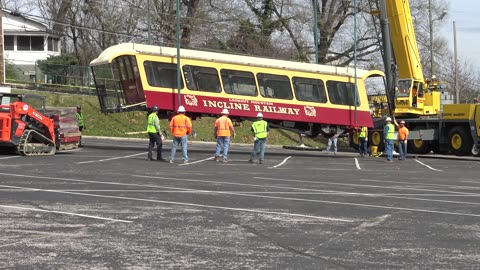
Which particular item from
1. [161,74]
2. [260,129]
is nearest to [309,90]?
[260,129]

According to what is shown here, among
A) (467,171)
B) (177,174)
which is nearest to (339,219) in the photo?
(177,174)

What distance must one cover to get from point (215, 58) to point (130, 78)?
322 cm

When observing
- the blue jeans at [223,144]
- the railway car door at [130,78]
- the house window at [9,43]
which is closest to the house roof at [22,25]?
the house window at [9,43]

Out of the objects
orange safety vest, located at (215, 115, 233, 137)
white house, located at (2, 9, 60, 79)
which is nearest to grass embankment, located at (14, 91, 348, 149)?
orange safety vest, located at (215, 115, 233, 137)

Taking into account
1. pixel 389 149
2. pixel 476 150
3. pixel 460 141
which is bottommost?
pixel 476 150

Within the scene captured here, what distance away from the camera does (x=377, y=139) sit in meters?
33.1

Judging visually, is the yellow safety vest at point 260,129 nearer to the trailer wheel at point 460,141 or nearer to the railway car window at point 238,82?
the railway car window at point 238,82

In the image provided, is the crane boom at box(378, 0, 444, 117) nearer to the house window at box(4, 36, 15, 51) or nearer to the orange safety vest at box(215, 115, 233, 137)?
the orange safety vest at box(215, 115, 233, 137)

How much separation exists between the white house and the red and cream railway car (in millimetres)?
42777

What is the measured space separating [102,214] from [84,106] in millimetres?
30396

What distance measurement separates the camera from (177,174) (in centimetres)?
1672

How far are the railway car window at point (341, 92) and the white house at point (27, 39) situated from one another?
4358cm

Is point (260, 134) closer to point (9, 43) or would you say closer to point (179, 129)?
point (179, 129)

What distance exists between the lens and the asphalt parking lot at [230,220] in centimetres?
731
